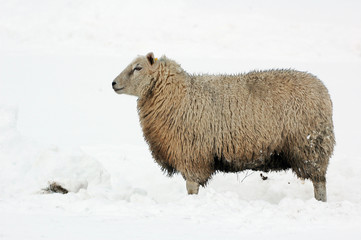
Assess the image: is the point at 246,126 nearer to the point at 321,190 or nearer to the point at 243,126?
the point at 243,126

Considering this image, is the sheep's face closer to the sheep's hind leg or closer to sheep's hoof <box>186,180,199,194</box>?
sheep's hoof <box>186,180,199,194</box>

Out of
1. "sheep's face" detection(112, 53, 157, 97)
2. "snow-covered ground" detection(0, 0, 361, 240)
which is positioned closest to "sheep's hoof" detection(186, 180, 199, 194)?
"snow-covered ground" detection(0, 0, 361, 240)

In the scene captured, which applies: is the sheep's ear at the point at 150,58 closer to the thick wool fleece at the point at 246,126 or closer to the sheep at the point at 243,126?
the sheep at the point at 243,126

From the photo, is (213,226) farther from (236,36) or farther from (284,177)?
(236,36)

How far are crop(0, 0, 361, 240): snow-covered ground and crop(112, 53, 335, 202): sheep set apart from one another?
0.63 m

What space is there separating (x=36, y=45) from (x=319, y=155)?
16.0 m

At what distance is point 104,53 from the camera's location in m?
→ 20.1

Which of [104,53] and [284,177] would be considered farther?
[104,53]

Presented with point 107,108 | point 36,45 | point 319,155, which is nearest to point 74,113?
point 107,108

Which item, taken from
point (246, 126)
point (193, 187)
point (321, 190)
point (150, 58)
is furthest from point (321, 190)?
point (150, 58)

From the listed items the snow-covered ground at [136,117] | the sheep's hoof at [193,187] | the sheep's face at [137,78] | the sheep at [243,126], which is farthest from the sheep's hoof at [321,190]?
the sheep's face at [137,78]

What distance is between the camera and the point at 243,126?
709cm

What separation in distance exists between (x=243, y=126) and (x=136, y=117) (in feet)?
27.9

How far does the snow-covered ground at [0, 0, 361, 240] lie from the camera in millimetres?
5223
